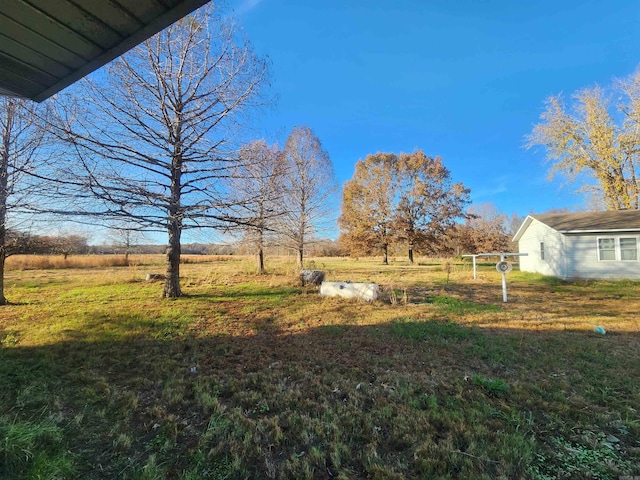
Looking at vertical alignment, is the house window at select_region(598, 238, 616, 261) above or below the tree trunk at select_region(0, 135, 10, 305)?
below

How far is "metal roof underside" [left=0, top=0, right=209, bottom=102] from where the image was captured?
1.68 meters

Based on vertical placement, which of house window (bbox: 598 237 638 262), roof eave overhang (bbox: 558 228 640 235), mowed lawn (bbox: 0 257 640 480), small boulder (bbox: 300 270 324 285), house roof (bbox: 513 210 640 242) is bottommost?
mowed lawn (bbox: 0 257 640 480)

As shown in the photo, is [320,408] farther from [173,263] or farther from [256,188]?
[256,188]

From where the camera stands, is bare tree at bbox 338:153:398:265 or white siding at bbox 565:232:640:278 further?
bare tree at bbox 338:153:398:265

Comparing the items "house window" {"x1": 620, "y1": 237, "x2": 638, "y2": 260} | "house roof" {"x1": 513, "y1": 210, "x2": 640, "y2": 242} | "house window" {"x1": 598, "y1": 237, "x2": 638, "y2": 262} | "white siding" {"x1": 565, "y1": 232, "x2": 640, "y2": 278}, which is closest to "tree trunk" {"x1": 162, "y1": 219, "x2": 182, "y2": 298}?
"house roof" {"x1": 513, "y1": 210, "x2": 640, "y2": 242}

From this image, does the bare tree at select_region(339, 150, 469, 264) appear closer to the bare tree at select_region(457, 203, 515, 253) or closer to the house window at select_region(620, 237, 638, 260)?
the bare tree at select_region(457, 203, 515, 253)

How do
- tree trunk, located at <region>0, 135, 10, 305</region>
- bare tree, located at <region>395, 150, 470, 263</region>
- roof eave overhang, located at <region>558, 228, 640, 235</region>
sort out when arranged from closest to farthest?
tree trunk, located at <region>0, 135, 10, 305</region>, roof eave overhang, located at <region>558, 228, 640, 235</region>, bare tree, located at <region>395, 150, 470, 263</region>

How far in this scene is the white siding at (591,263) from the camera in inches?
484

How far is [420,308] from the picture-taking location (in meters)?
7.04

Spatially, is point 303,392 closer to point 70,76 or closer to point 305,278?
Result: point 70,76

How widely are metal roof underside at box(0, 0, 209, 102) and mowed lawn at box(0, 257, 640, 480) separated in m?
2.69

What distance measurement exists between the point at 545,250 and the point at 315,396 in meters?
17.7

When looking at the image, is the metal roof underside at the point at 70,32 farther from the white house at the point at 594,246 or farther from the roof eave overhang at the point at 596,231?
the roof eave overhang at the point at 596,231

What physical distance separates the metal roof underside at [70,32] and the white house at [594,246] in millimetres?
16467
